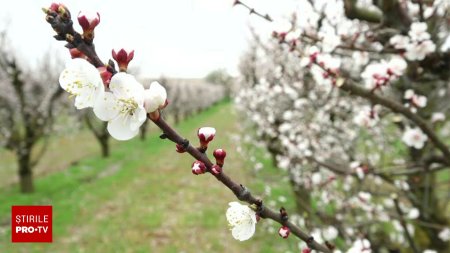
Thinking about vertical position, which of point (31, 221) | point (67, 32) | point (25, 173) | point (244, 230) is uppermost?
point (67, 32)

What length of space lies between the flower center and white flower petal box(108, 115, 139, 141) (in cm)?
2

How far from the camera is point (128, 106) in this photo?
3.92 feet

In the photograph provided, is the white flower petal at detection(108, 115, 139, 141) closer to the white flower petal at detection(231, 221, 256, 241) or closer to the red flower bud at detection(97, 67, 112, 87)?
the red flower bud at detection(97, 67, 112, 87)

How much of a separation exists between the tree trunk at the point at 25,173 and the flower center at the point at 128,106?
39.3ft

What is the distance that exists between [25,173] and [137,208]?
12.8 feet

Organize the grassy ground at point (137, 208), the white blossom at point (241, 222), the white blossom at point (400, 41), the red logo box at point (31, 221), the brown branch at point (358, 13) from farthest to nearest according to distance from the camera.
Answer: the grassy ground at point (137, 208) < the red logo box at point (31, 221) < the brown branch at point (358, 13) < the white blossom at point (400, 41) < the white blossom at point (241, 222)

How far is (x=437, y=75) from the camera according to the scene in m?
3.22

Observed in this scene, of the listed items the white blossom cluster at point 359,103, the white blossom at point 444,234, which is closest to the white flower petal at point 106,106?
the white blossom cluster at point 359,103

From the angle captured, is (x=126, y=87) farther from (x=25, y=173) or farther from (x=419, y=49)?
(x=25, y=173)

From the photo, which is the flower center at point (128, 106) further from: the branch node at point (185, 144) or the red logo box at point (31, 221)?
the red logo box at point (31, 221)

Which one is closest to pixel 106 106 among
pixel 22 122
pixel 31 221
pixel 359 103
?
pixel 31 221

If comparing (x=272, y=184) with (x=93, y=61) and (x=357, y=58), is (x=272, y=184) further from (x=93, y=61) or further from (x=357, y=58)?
(x=93, y=61)

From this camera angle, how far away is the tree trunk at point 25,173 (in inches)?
462

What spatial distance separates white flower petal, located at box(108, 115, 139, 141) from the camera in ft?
3.89
